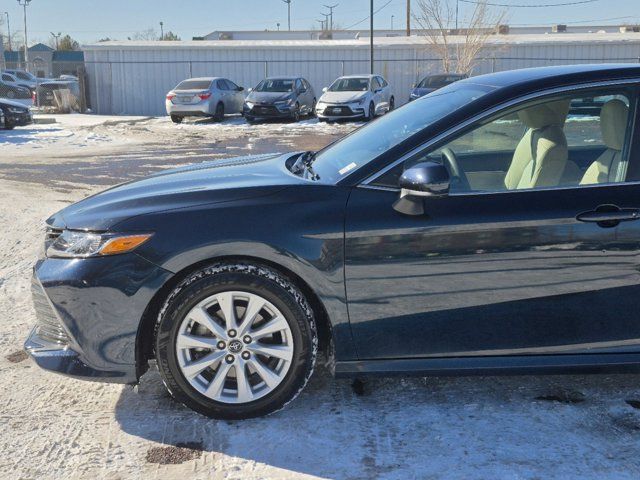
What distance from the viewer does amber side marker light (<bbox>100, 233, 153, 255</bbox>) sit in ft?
10.5

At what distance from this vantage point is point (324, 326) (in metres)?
3.39

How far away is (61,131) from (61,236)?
18.6 m

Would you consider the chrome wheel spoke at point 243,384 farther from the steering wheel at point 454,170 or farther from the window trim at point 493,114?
the steering wheel at point 454,170

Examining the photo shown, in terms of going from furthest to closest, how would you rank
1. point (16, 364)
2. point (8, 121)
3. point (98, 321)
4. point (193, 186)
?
point (8, 121) < point (16, 364) < point (193, 186) < point (98, 321)

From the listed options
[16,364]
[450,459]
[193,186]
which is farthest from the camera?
[16,364]

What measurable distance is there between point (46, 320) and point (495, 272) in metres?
2.20

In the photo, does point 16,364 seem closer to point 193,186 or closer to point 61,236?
point 61,236

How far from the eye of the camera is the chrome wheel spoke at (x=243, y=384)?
3.29 m

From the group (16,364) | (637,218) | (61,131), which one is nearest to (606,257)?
(637,218)

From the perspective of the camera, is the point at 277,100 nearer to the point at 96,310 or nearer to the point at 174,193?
the point at 174,193

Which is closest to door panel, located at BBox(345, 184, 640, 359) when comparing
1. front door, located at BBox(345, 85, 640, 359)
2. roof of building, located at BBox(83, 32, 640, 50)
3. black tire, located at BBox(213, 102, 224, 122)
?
front door, located at BBox(345, 85, 640, 359)

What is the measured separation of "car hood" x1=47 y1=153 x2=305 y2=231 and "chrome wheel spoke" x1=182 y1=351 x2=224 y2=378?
73 centimetres

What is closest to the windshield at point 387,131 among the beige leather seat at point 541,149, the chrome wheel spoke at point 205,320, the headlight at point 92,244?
the beige leather seat at point 541,149

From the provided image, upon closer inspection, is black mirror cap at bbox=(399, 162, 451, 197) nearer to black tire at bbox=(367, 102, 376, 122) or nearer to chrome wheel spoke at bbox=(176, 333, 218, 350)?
chrome wheel spoke at bbox=(176, 333, 218, 350)
